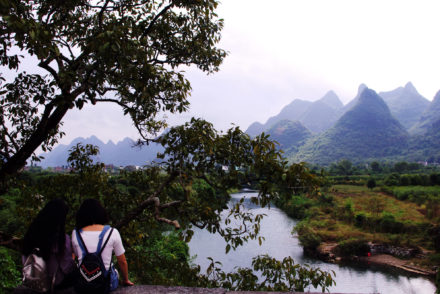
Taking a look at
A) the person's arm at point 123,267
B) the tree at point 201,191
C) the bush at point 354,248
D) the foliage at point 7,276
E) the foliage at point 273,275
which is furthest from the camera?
the bush at point 354,248

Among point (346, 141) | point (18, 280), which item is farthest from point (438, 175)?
point (346, 141)

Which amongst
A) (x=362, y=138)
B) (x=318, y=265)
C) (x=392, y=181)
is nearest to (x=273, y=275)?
(x=318, y=265)

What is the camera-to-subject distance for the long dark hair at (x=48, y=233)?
93.9 inches

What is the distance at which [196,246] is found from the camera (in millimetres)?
29141

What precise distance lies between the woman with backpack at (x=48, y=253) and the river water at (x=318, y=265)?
17.8 meters

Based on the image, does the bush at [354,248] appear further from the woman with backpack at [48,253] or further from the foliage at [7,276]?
the woman with backpack at [48,253]

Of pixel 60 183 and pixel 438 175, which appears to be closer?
pixel 60 183

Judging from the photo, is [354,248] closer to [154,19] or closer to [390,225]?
[390,225]

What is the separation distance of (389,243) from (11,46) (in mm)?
33894

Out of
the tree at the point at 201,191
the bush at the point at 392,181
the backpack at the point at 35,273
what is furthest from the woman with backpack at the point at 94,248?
the bush at the point at 392,181

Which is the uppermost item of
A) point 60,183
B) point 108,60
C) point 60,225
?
point 108,60

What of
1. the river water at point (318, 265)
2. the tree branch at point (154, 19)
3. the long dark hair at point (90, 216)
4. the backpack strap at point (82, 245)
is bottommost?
the river water at point (318, 265)

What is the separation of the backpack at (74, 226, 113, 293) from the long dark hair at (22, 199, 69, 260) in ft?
0.46

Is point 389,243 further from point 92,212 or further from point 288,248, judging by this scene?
point 92,212
